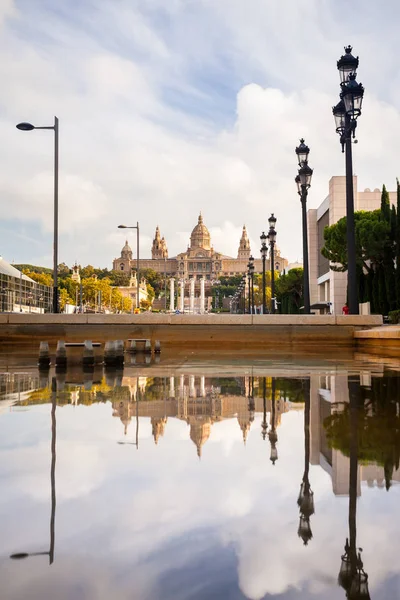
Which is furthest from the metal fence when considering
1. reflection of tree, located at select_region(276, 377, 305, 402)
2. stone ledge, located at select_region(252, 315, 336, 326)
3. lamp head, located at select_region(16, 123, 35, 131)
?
reflection of tree, located at select_region(276, 377, 305, 402)

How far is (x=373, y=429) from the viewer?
171 inches

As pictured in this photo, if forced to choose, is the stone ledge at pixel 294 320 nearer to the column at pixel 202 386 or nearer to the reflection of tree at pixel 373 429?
the column at pixel 202 386

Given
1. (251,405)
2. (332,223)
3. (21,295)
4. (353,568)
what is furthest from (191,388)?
(21,295)

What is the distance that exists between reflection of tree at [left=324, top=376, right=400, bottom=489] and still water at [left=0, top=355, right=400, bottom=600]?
0.6 inches

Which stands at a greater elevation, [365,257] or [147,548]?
[365,257]

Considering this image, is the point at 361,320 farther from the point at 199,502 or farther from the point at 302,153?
the point at 199,502

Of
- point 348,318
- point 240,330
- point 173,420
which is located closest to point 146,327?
point 240,330

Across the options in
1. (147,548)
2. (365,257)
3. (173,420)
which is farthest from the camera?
(365,257)

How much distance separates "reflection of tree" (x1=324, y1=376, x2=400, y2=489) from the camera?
3.45m

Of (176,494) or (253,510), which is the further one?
(176,494)

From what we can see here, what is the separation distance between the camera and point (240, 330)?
20625mm

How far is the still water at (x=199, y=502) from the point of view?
1.87 metres

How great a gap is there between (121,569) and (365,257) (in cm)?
4184

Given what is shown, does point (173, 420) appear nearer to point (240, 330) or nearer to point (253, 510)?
point (253, 510)
